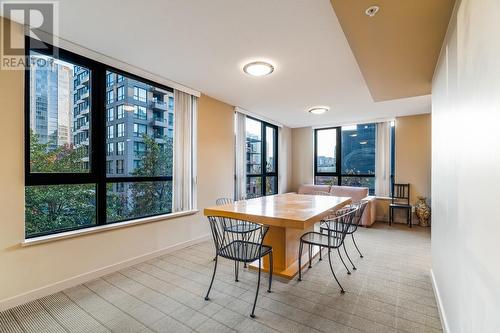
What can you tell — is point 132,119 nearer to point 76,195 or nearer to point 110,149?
point 110,149

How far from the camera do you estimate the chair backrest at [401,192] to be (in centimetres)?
560

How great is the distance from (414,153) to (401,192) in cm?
97

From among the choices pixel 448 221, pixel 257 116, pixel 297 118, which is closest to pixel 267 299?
pixel 448 221

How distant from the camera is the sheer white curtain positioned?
370 cm

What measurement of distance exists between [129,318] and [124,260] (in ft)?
3.81

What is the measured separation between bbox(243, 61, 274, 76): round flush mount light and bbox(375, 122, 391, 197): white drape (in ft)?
13.5

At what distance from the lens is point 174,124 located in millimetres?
3674

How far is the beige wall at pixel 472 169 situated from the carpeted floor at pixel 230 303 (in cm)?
53

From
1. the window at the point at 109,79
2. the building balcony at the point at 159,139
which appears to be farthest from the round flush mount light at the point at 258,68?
the window at the point at 109,79

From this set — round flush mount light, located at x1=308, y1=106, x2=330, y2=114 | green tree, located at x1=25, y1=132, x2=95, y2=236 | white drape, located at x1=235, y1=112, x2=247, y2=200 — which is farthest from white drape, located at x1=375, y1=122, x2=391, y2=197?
green tree, located at x1=25, y1=132, x2=95, y2=236

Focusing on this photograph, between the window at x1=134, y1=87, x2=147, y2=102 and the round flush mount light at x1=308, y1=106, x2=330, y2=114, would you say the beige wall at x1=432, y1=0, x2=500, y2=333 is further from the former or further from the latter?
the window at x1=134, y1=87, x2=147, y2=102

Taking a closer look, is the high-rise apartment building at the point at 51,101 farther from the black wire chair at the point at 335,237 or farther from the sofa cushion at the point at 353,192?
the sofa cushion at the point at 353,192

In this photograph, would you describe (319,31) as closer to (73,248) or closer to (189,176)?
(189,176)

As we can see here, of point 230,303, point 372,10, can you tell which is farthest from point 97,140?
point 372,10
